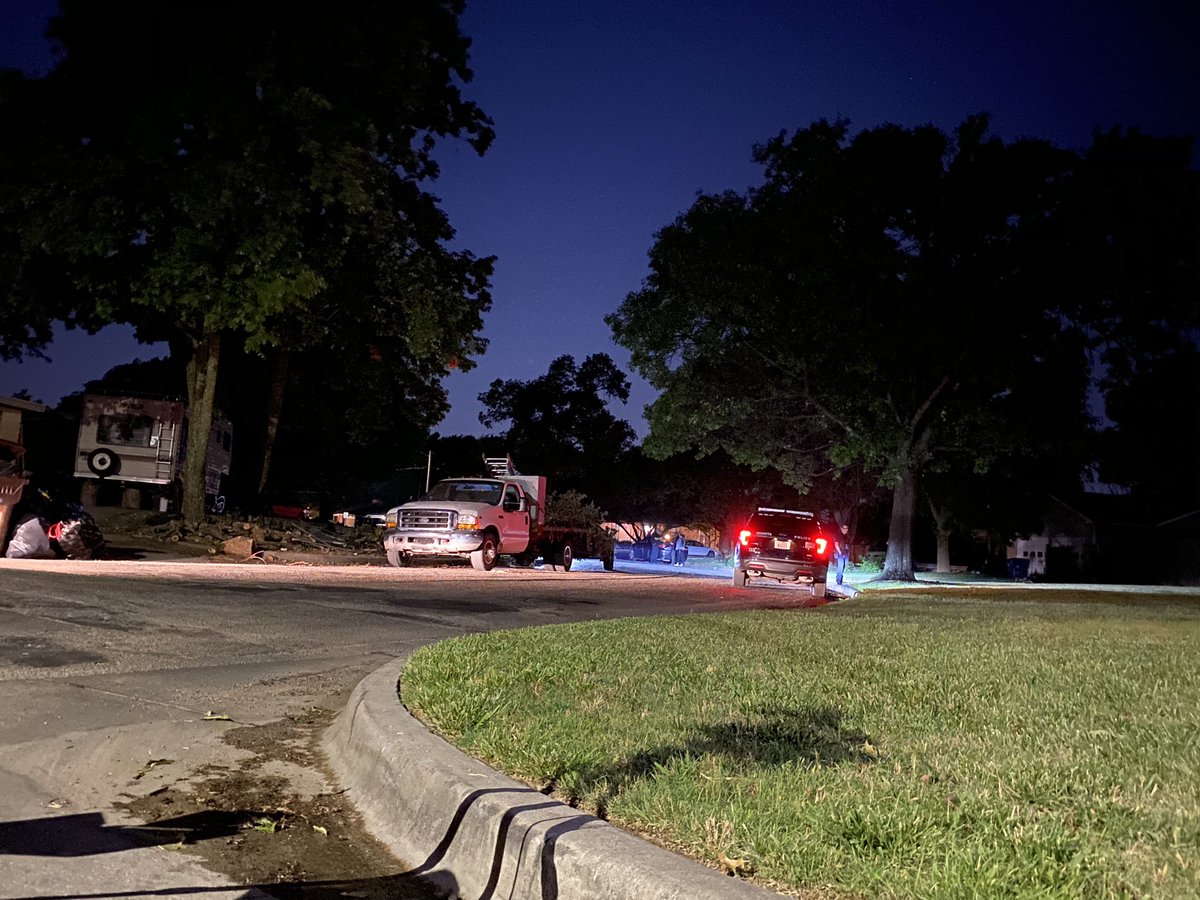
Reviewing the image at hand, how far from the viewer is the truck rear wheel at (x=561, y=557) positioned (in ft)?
88.9

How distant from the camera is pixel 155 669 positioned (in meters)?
7.73

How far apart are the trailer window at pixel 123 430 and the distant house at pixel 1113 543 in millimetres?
43232

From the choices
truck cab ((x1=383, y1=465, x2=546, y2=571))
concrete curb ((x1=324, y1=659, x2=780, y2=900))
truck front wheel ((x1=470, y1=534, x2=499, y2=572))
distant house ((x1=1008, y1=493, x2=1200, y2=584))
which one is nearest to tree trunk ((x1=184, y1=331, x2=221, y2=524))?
truck cab ((x1=383, y1=465, x2=546, y2=571))

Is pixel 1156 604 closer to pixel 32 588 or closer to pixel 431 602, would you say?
pixel 431 602

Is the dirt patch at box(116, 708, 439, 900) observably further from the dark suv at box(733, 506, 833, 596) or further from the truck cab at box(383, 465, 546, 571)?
the dark suv at box(733, 506, 833, 596)

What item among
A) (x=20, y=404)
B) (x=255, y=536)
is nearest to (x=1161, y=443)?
(x=255, y=536)

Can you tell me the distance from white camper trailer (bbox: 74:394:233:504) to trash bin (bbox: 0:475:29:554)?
13.2 metres

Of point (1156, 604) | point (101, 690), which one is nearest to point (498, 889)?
point (101, 690)

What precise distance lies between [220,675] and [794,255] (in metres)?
23.6

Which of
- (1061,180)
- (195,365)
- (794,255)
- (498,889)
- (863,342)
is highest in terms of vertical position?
(1061,180)

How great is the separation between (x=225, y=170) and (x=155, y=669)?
15.0 meters

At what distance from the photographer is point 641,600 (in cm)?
1809

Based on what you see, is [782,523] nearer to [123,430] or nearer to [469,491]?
[469,491]

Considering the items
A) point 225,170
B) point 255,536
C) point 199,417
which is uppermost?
point 225,170
